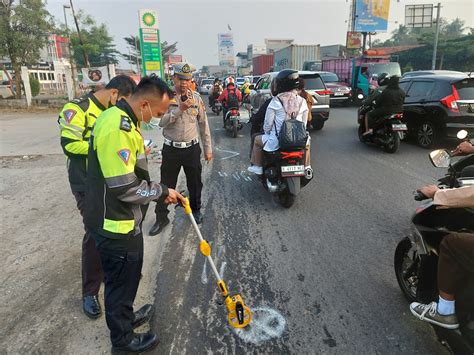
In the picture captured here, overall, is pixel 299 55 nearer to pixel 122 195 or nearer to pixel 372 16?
pixel 372 16

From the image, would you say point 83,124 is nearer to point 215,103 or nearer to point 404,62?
point 215,103

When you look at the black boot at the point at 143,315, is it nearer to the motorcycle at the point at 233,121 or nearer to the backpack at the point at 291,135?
the backpack at the point at 291,135

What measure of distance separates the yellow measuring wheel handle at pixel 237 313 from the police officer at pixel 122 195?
0.63 meters

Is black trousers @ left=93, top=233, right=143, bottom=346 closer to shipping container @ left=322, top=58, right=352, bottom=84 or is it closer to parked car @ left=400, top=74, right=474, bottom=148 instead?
parked car @ left=400, top=74, right=474, bottom=148

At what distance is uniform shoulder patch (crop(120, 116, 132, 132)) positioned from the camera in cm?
206

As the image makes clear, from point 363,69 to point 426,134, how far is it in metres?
10.5

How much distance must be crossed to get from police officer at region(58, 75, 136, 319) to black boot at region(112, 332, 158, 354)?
0.54 metres

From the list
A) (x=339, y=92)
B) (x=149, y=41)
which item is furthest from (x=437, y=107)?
(x=149, y=41)

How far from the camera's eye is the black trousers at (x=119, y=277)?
2223mm

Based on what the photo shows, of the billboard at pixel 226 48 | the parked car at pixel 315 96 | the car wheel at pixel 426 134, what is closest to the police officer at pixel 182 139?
the car wheel at pixel 426 134

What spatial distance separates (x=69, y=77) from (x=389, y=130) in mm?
19973

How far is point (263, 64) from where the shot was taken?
40469 mm

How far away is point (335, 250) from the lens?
12.6ft

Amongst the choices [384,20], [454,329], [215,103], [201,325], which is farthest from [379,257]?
[384,20]
